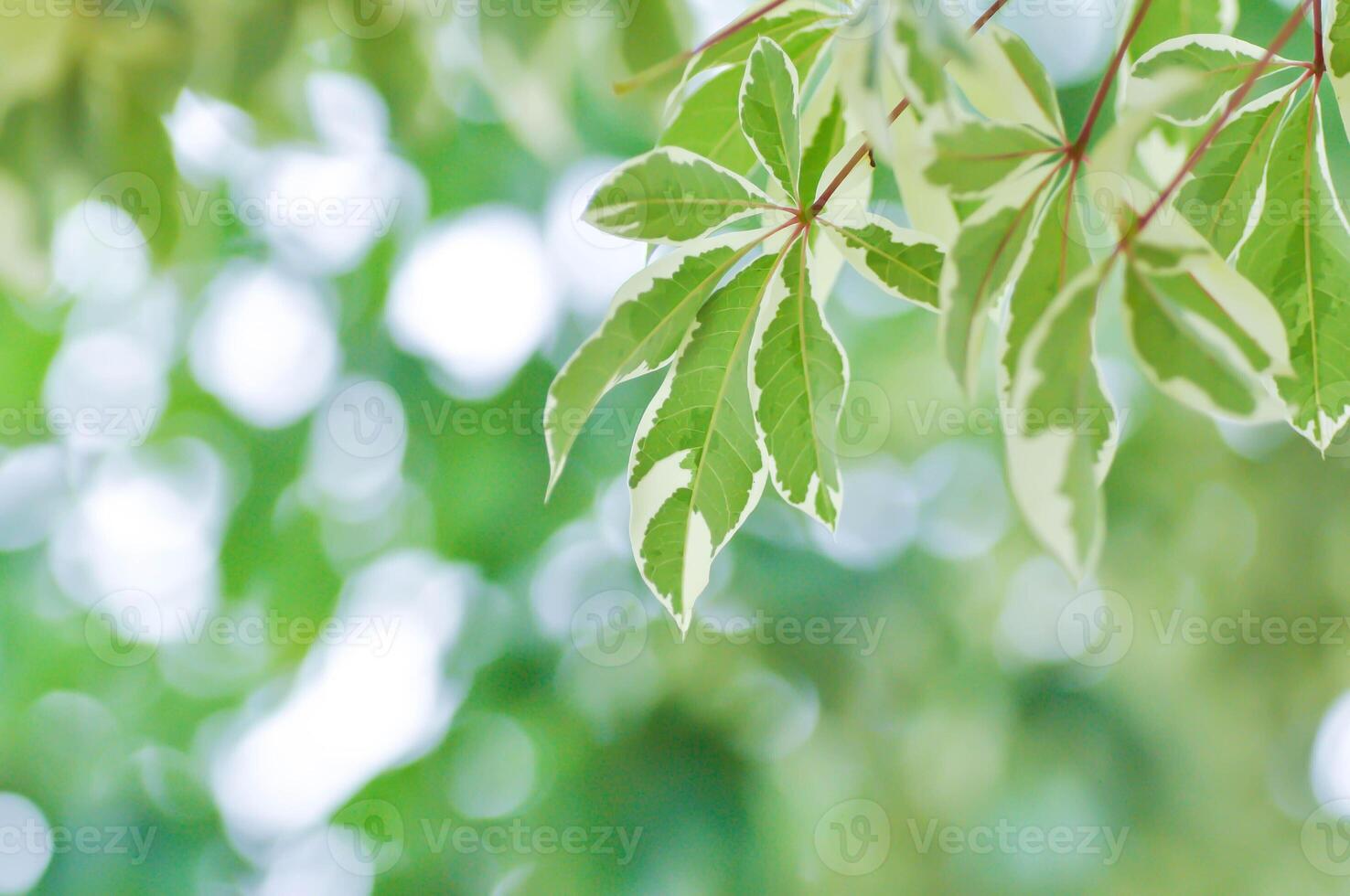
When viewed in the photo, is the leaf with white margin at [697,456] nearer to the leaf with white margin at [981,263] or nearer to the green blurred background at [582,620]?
the leaf with white margin at [981,263]

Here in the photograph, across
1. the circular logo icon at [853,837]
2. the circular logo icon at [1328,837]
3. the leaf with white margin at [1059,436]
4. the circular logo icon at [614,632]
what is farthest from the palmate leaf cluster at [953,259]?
the circular logo icon at [1328,837]

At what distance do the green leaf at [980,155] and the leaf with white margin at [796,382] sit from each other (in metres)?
0.08

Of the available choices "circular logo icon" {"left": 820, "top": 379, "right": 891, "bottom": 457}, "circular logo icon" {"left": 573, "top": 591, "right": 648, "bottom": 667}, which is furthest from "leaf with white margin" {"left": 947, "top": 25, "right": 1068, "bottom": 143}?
"circular logo icon" {"left": 573, "top": 591, "right": 648, "bottom": 667}

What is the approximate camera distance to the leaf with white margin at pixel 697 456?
37 cm

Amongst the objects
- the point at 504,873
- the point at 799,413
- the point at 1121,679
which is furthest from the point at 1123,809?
the point at 799,413

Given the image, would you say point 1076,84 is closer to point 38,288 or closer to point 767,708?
point 767,708

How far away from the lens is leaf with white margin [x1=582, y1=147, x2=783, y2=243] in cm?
34

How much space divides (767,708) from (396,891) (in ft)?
2.38

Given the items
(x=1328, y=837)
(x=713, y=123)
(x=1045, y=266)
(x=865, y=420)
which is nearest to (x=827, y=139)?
(x=713, y=123)

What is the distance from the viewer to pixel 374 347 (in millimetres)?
1970

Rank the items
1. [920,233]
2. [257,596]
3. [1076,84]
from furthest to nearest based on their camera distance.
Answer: [257,596] → [1076,84] → [920,233]

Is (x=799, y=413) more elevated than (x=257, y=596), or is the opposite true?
(x=799, y=413)

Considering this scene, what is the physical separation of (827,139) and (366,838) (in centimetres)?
168

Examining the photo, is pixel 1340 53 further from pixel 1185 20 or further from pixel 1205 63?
pixel 1185 20
